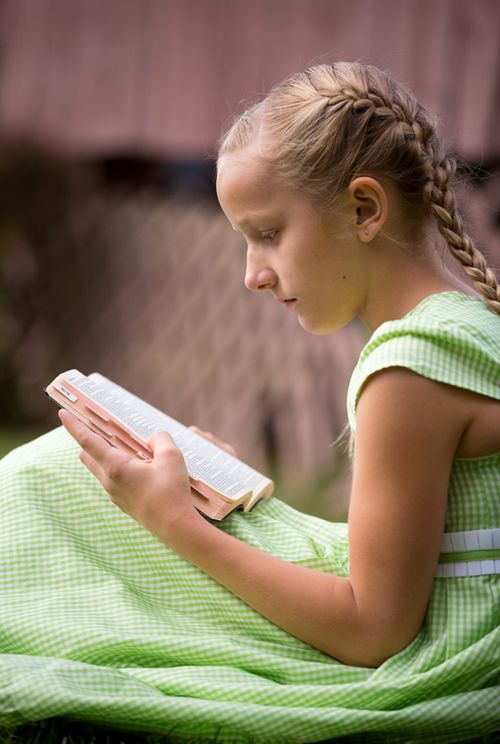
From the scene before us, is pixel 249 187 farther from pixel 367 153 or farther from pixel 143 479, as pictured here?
pixel 143 479

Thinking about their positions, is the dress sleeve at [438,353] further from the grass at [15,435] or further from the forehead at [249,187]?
the grass at [15,435]

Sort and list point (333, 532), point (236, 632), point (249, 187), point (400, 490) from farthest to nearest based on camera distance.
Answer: point (333, 532), point (249, 187), point (236, 632), point (400, 490)

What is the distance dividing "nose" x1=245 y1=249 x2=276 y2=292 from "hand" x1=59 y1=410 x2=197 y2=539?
0.35 m

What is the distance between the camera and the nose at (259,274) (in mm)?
1930

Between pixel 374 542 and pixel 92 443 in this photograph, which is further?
pixel 92 443

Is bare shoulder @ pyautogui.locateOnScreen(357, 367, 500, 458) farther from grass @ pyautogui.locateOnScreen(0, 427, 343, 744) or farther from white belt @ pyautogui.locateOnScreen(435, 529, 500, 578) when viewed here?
grass @ pyautogui.locateOnScreen(0, 427, 343, 744)

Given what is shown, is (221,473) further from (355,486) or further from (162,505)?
(355,486)

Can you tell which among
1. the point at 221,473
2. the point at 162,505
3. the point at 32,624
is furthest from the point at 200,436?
the point at 32,624

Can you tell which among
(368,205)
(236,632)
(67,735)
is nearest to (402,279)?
(368,205)

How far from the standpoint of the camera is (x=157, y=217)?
6.86m

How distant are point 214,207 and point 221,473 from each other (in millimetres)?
4725

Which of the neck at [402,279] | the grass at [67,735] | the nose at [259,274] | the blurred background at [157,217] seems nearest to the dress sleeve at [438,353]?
the neck at [402,279]

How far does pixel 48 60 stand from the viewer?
7.45 meters

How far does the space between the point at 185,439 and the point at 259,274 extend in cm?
40
